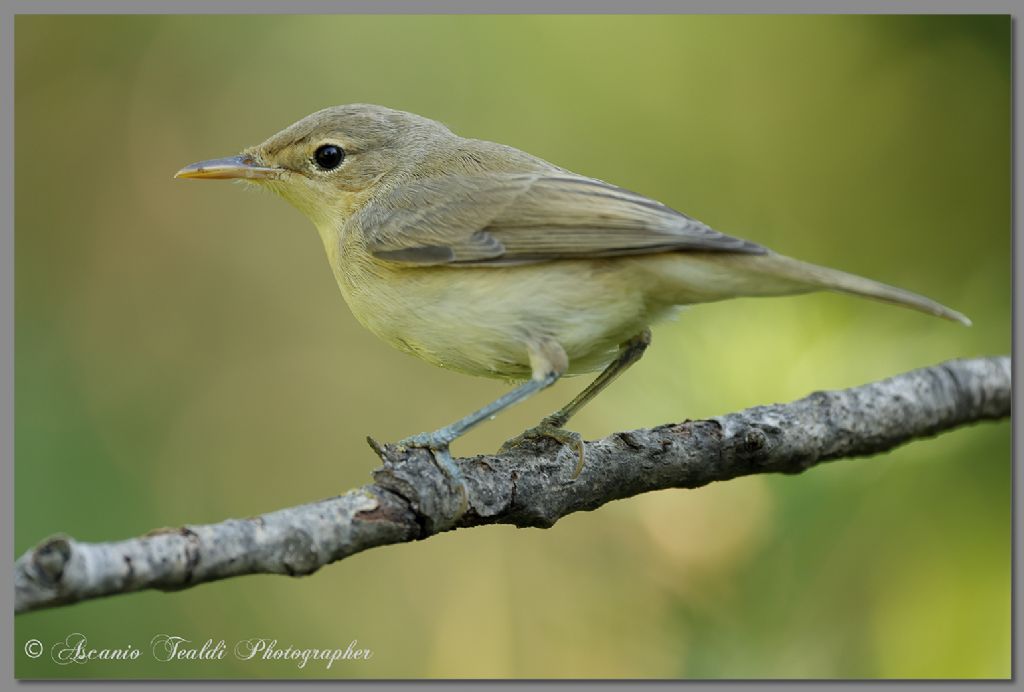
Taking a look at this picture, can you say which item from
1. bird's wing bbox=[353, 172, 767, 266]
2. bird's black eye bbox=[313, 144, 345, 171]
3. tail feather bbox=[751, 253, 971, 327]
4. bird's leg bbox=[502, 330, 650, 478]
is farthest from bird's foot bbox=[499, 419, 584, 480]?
bird's black eye bbox=[313, 144, 345, 171]

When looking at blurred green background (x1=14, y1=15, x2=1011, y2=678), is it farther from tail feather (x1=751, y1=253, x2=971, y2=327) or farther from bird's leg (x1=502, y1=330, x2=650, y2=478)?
tail feather (x1=751, y1=253, x2=971, y2=327)

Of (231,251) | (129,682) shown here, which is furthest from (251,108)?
(129,682)

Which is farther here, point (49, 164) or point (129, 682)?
point (49, 164)

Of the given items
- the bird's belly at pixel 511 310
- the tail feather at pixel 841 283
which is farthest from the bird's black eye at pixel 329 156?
the tail feather at pixel 841 283

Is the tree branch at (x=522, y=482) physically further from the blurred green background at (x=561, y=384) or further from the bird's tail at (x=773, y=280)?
the bird's tail at (x=773, y=280)

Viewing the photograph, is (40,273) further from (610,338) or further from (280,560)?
(280,560)
